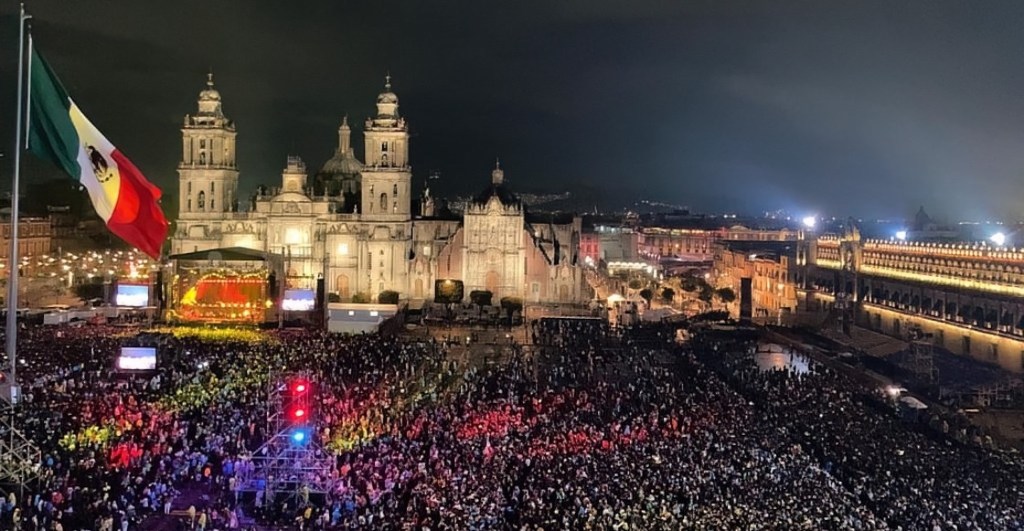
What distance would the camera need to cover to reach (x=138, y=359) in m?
31.4

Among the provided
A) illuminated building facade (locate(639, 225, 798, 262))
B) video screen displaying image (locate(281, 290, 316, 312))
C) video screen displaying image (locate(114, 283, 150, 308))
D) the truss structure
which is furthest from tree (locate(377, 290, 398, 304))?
illuminated building facade (locate(639, 225, 798, 262))

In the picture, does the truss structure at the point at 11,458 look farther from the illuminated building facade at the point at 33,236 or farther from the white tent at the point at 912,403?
the illuminated building facade at the point at 33,236

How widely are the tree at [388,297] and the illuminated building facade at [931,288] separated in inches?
1286

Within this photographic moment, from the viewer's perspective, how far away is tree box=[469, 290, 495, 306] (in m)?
64.1

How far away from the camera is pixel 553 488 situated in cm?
1959

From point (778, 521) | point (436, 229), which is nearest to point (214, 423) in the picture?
point (778, 521)

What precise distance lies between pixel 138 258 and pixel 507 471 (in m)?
71.1

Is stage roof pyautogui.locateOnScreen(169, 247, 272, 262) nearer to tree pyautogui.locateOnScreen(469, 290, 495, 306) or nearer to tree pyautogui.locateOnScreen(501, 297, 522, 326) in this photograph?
tree pyautogui.locateOnScreen(469, 290, 495, 306)

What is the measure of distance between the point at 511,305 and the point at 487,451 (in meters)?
39.7

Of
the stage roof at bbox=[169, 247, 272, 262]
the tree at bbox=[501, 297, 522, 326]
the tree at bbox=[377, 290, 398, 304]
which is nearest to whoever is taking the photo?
the stage roof at bbox=[169, 247, 272, 262]

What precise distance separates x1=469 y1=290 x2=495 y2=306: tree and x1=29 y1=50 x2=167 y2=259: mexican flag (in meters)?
48.4

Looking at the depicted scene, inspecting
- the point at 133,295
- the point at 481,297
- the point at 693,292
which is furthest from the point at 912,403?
the point at 693,292

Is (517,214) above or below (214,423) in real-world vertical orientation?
above

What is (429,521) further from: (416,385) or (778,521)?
(416,385)
